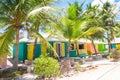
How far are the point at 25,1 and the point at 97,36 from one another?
17.8 metres

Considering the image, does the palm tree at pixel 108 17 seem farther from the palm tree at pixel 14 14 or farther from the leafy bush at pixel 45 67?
the leafy bush at pixel 45 67

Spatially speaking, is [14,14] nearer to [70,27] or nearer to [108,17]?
[70,27]

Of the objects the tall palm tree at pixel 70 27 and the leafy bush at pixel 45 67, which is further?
the tall palm tree at pixel 70 27

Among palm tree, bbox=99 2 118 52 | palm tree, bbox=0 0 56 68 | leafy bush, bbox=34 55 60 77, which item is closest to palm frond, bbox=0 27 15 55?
palm tree, bbox=0 0 56 68

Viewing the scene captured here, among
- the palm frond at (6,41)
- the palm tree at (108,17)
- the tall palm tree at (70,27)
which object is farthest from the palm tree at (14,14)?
the palm tree at (108,17)

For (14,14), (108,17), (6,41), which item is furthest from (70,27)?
(108,17)

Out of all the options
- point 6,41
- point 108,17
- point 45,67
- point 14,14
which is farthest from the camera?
point 108,17

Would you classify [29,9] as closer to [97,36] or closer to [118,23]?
[97,36]

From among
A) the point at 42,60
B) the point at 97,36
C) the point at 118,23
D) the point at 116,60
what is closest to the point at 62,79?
the point at 42,60

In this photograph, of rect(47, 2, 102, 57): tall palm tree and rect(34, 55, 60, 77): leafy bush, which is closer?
rect(34, 55, 60, 77): leafy bush

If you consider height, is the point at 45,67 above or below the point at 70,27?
below

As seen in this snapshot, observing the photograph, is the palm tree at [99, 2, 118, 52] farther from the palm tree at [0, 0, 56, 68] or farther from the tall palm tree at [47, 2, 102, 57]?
the palm tree at [0, 0, 56, 68]

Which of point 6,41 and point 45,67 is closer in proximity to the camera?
point 45,67

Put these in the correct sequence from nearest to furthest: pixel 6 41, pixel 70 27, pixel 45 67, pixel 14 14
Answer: pixel 45 67 → pixel 6 41 → pixel 14 14 → pixel 70 27
